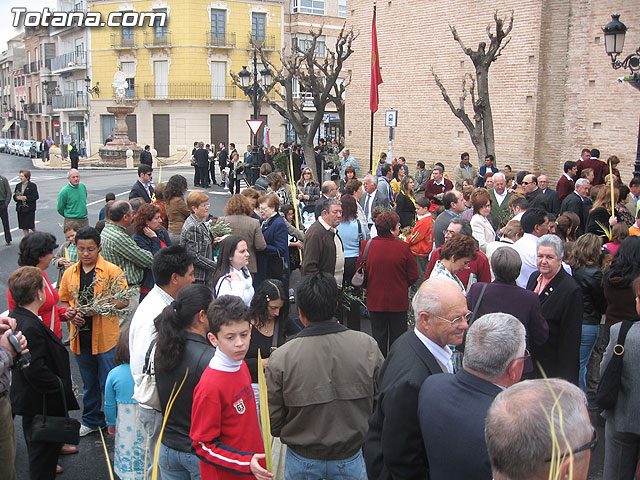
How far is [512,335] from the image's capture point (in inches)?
104

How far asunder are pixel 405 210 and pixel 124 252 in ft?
17.0

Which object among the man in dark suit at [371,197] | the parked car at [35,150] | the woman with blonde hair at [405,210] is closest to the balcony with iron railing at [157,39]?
the parked car at [35,150]

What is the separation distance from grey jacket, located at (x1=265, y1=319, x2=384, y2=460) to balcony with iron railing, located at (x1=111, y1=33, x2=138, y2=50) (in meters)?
46.4

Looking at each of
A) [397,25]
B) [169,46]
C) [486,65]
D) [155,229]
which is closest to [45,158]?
[169,46]

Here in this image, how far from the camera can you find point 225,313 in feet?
10.3

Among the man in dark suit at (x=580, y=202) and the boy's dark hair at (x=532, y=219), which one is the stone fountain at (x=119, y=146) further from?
the boy's dark hair at (x=532, y=219)

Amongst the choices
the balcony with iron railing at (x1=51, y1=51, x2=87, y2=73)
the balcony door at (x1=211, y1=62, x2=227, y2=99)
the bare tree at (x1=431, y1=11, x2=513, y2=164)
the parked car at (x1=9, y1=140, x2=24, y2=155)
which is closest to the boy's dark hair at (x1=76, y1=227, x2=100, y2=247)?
the bare tree at (x1=431, y1=11, x2=513, y2=164)

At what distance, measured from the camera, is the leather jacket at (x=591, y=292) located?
5.50 meters

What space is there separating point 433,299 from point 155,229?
159 inches

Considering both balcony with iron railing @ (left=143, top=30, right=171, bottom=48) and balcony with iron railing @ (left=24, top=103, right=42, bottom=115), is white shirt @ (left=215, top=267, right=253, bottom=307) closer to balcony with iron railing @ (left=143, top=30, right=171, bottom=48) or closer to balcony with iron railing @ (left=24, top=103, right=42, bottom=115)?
balcony with iron railing @ (left=143, top=30, right=171, bottom=48)

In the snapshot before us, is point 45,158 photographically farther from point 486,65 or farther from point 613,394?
point 613,394

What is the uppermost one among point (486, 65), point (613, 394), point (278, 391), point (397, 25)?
point (397, 25)

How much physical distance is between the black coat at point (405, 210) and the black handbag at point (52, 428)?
21.3 feet

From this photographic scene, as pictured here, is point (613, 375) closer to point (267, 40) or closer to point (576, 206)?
point (576, 206)
